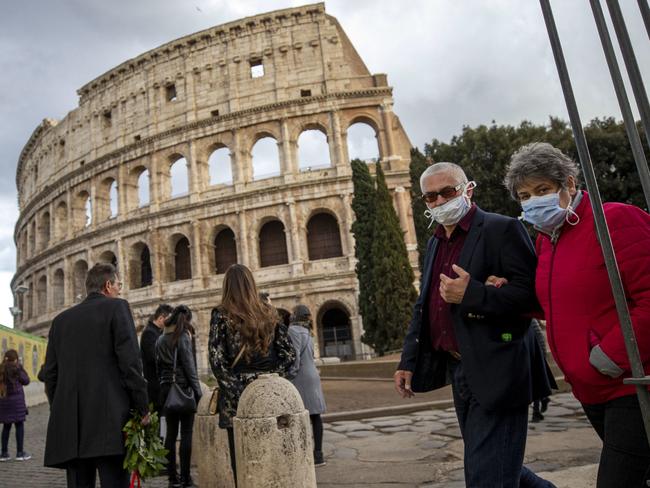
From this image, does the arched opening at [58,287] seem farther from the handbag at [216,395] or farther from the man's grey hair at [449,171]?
the man's grey hair at [449,171]

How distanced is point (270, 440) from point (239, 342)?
0.67 m

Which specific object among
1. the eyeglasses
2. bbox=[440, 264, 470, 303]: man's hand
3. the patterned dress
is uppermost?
the eyeglasses

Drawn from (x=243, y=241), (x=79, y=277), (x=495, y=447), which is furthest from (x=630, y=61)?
(x=79, y=277)

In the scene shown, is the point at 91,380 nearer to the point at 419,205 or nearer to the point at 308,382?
the point at 308,382

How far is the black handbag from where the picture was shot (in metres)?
4.68

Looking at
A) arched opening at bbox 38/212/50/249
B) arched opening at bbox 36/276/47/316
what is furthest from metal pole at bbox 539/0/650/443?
arched opening at bbox 38/212/50/249

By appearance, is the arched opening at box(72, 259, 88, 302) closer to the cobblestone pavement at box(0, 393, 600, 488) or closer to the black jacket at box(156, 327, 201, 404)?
the cobblestone pavement at box(0, 393, 600, 488)

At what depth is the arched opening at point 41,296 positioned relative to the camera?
3262 centimetres

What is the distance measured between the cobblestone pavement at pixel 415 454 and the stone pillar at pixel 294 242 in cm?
1552

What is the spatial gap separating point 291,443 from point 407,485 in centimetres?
142

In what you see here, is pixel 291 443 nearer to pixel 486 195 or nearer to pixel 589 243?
pixel 589 243

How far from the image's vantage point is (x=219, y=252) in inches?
1040

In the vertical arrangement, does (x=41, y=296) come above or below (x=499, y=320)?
above

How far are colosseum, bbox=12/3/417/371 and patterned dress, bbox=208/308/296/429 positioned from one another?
62.2 feet
